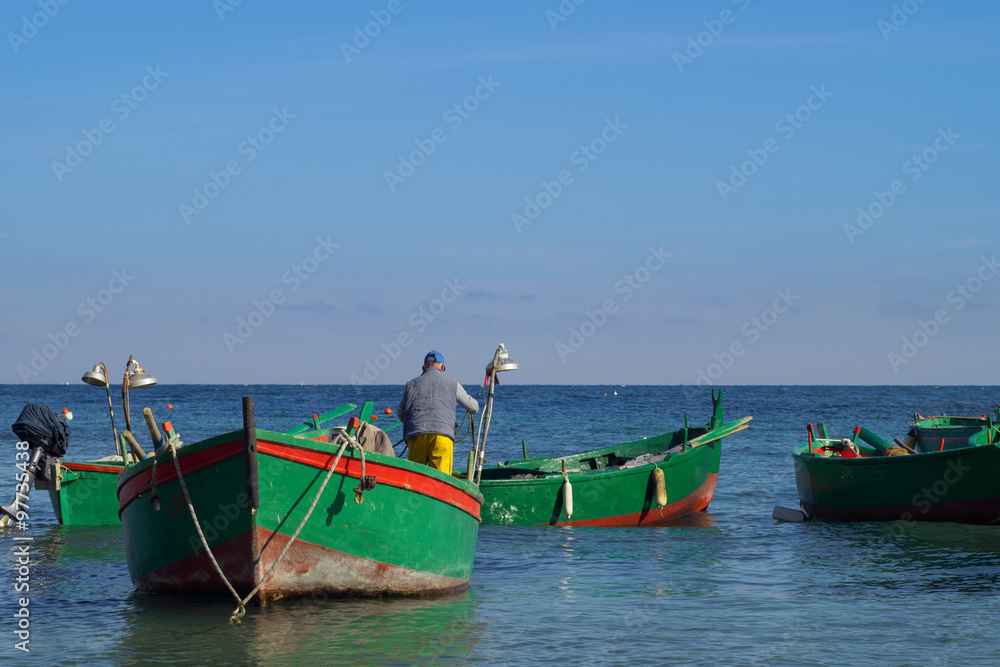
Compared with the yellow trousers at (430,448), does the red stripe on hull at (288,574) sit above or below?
below

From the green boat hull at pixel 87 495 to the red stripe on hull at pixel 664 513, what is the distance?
6.95 meters

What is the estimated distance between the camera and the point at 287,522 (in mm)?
8742

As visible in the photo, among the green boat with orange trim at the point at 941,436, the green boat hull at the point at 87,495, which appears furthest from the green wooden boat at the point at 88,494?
the green boat with orange trim at the point at 941,436

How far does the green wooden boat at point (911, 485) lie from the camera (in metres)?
15.1

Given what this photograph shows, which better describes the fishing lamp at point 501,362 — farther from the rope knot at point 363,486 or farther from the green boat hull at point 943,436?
the green boat hull at point 943,436

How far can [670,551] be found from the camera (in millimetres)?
14016

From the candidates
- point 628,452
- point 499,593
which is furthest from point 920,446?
point 499,593

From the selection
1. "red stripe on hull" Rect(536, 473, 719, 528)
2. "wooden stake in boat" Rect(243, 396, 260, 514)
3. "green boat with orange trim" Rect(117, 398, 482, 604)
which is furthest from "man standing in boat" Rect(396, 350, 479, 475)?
"red stripe on hull" Rect(536, 473, 719, 528)

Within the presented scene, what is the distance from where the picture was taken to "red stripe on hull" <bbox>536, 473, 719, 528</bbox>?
1619 cm

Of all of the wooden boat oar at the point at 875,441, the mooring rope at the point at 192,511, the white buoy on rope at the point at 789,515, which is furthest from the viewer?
the wooden boat oar at the point at 875,441

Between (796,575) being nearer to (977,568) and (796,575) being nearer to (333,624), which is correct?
(977,568)

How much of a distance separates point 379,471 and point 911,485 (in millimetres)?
10047

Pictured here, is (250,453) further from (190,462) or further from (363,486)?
(363,486)

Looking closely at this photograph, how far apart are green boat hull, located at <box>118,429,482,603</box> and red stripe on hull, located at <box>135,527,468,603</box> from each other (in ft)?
0.03
